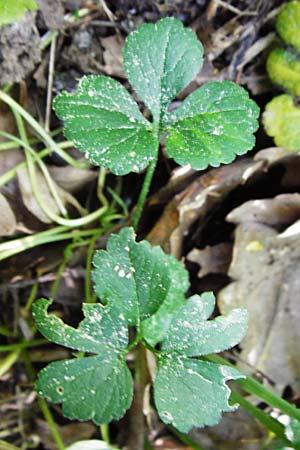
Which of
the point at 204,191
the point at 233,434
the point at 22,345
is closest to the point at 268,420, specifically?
the point at 233,434

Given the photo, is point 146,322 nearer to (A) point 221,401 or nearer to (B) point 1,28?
(A) point 221,401

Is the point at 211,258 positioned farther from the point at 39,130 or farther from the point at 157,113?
the point at 39,130

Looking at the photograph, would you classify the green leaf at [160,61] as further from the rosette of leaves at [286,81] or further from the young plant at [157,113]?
the rosette of leaves at [286,81]

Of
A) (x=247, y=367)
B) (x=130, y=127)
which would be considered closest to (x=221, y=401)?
(x=247, y=367)

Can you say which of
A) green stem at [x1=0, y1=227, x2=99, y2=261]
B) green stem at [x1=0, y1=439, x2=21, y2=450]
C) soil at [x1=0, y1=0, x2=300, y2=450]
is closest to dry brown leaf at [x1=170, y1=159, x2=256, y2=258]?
soil at [x1=0, y1=0, x2=300, y2=450]

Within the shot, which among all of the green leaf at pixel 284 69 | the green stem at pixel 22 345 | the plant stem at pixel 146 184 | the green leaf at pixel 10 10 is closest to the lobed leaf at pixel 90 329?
the plant stem at pixel 146 184

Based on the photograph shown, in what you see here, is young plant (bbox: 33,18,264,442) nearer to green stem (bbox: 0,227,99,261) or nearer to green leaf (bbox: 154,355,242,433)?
green leaf (bbox: 154,355,242,433)
